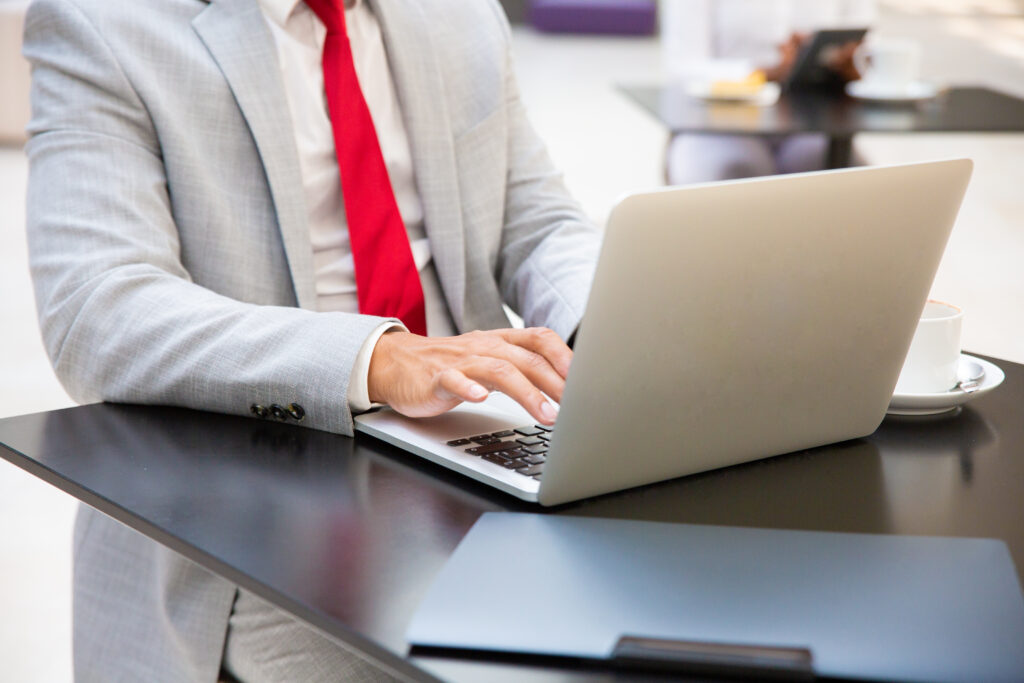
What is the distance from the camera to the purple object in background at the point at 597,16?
11.4 m

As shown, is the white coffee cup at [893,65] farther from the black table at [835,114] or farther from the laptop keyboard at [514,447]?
the laptop keyboard at [514,447]

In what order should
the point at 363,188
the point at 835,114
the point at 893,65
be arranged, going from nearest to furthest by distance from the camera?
1. the point at 363,188
2. the point at 835,114
3. the point at 893,65

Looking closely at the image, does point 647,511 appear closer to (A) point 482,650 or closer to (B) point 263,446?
(A) point 482,650

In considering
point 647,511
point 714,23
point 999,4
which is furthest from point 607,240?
point 999,4

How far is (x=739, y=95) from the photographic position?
2.89m

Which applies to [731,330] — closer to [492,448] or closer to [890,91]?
[492,448]

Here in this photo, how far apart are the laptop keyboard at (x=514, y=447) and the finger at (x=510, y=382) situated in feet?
0.09

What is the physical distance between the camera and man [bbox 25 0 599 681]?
1.00 m

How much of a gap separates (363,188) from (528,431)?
0.52 m

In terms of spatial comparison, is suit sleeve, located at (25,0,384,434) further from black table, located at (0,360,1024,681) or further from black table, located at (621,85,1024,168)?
black table, located at (621,85,1024,168)

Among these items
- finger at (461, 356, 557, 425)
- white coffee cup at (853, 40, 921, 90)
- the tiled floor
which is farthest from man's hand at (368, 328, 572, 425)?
white coffee cup at (853, 40, 921, 90)

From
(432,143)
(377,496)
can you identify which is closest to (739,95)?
(432,143)

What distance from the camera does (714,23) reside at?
370cm

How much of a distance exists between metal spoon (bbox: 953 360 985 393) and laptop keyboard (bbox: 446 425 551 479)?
406 millimetres
